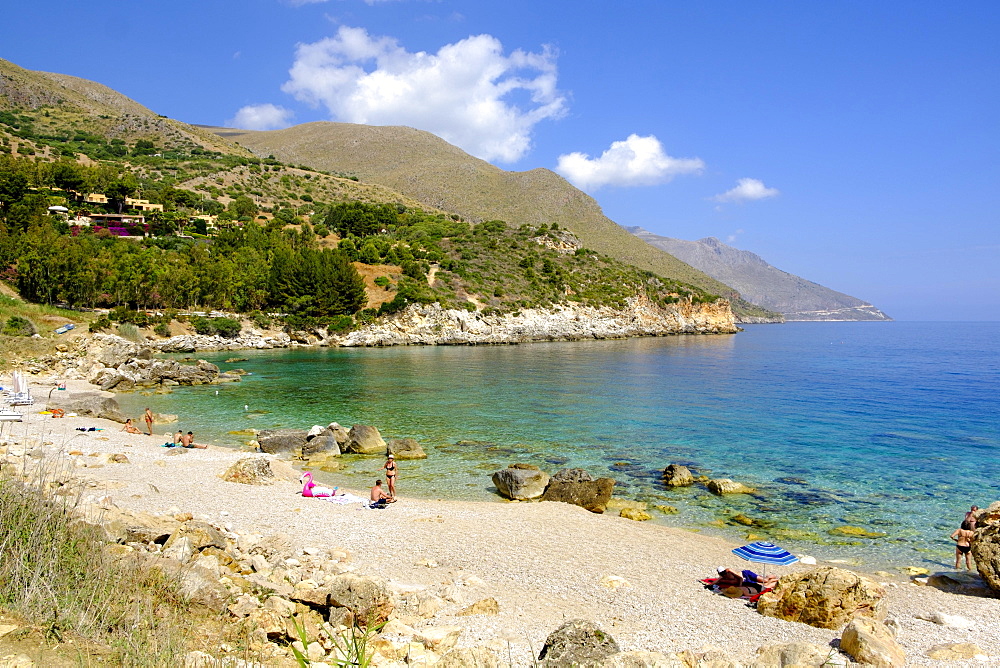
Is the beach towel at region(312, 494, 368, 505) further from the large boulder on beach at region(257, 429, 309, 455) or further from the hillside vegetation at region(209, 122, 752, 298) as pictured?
the hillside vegetation at region(209, 122, 752, 298)

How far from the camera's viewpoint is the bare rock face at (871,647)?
614 centimetres

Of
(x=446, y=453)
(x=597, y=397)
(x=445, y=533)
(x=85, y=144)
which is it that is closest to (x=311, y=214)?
(x=85, y=144)

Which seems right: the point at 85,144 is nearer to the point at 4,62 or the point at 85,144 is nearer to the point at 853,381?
the point at 4,62

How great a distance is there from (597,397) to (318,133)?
566 feet

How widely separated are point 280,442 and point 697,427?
1679cm

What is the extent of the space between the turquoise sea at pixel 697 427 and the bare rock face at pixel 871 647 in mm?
4555

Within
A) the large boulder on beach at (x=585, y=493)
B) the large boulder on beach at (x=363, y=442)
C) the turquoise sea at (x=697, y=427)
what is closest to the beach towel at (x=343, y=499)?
the turquoise sea at (x=697, y=427)

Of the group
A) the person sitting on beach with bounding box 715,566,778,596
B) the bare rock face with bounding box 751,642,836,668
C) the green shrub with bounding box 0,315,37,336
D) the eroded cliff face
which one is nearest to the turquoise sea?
the person sitting on beach with bounding box 715,566,778,596

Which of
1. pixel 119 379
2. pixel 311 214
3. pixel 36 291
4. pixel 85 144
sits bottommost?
pixel 119 379

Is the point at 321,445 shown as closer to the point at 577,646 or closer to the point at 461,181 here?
the point at 577,646

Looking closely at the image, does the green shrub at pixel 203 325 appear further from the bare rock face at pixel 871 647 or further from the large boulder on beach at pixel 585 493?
the bare rock face at pixel 871 647

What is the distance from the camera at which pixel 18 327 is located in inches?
1396

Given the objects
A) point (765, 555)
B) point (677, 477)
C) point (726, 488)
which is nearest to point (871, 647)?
point (765, 555)

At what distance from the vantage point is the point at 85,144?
323 ft
